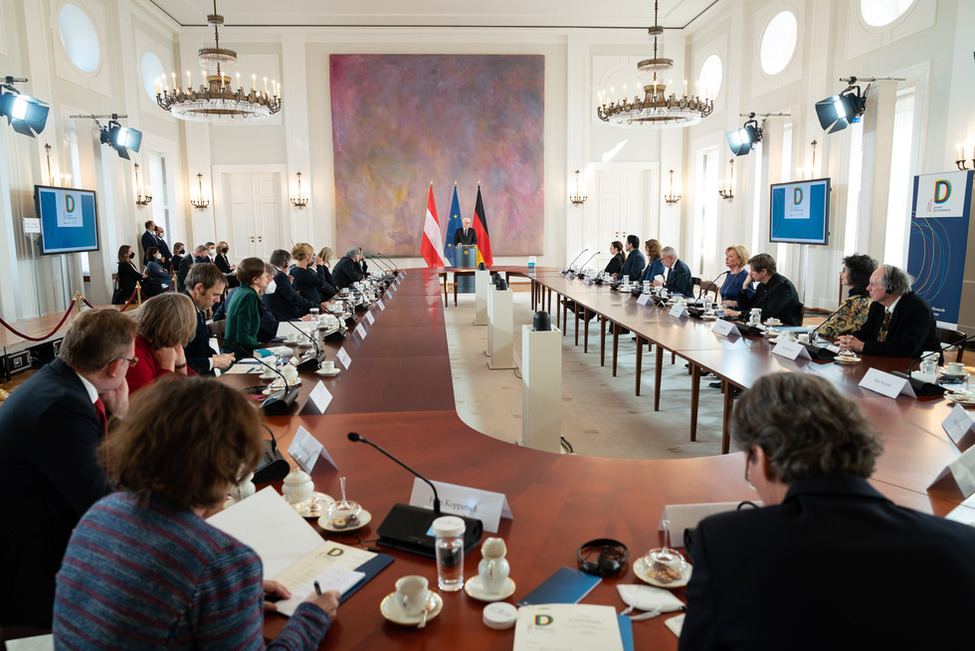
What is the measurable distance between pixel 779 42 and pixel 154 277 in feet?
31.8

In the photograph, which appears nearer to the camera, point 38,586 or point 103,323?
point 38,586

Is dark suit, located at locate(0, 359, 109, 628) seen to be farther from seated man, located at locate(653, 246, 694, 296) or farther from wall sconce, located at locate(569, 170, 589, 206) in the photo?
wall sconce, located at locate(569, 170, 589, 206)

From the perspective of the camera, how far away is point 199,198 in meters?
12.4

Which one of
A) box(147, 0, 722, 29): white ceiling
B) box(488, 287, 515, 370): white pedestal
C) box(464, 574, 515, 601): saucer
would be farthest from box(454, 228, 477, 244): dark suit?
box(464, 574, 515, 601): saucer

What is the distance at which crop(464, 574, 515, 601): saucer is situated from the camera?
133 cm

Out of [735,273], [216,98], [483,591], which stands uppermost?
[216,98]

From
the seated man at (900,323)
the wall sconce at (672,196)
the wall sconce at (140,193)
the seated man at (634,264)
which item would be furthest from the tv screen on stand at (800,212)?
the wall sconce at (140,193)

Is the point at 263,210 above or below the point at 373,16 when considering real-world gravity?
below

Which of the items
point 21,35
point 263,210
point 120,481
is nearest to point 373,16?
point 263,210

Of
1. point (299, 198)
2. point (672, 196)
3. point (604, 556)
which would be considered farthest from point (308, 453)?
point (672, 196)

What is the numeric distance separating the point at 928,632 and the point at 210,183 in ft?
43.8

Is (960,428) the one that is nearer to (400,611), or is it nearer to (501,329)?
(400,611)

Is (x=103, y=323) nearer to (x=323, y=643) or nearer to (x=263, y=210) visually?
(x=323, y=643)

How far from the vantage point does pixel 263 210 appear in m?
12.8
